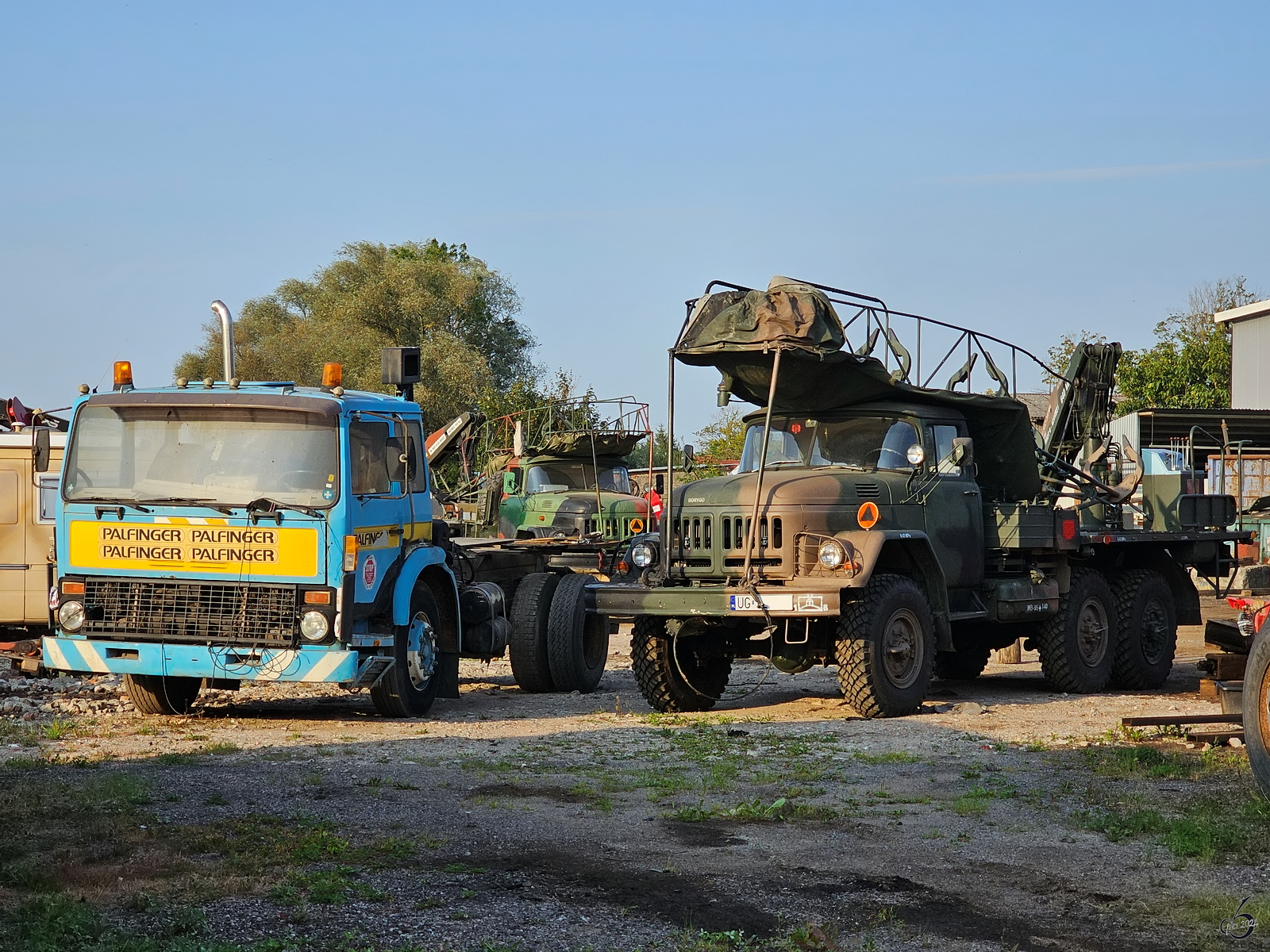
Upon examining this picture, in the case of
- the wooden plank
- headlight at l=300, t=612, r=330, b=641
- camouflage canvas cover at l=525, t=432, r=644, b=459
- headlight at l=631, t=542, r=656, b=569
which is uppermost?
camouflage canvas cover at l=525, t=432, r=644, b=459

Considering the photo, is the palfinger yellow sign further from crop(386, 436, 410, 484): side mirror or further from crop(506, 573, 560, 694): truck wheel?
crop(506, 573, 560, 694): truck wheel

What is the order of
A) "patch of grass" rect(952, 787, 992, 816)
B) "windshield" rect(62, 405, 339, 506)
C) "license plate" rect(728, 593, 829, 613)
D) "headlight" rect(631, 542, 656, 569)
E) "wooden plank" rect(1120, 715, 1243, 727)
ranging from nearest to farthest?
"patch of grass" rect(952, 787, 992, 816) < "wooden plank" rect(1120, 715, 1243, 727) < "windshield" rect(62, 405, 339, 506) < "license plate" rect(728, 593, 829, 613) < "headlight" rect(631, 542, 656, 569)

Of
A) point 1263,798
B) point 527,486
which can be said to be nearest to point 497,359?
point 527,486

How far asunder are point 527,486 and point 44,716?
35.8 ft

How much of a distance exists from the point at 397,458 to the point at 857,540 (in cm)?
369

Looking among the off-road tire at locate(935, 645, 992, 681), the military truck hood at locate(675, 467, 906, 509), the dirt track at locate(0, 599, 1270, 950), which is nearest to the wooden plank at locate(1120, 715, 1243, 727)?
the dirt track at locate(0, 599, 1270, 950)

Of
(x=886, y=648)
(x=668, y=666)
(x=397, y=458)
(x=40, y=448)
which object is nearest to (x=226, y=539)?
(x=397, y=458)

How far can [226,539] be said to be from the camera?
10984mm

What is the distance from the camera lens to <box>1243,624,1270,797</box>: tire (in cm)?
741

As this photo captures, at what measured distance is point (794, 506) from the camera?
38.8 feet

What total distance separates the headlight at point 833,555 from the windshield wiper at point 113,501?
5110 millimetres

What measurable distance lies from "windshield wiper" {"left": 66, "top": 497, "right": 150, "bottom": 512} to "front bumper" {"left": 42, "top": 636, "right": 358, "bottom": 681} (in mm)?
1003

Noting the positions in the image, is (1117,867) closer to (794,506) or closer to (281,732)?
(794,506)

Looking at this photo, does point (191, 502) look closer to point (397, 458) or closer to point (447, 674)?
point (397, 458)
